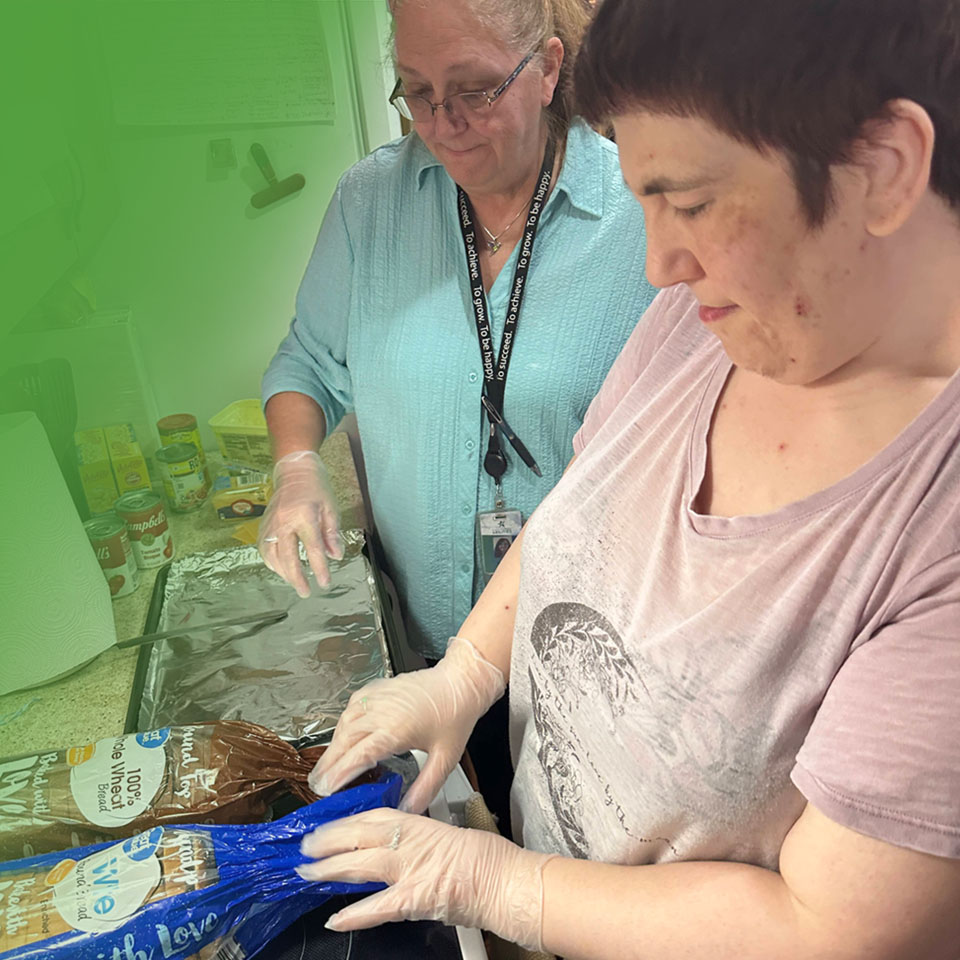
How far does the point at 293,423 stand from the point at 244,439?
512mm

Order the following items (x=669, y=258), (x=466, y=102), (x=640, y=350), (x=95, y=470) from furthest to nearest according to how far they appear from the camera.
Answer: (x=95, y=470) < (x=466, y=102) < (x=640, y=350) < (x=669, y=258)

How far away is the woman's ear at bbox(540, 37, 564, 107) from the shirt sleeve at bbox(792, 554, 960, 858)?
974 mm

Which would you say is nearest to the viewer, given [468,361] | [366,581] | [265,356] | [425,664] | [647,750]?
[647,750]

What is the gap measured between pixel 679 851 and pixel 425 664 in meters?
0.92

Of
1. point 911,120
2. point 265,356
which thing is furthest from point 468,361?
point 265,356

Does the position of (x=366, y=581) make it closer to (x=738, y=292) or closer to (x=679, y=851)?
(x=679, y=851)

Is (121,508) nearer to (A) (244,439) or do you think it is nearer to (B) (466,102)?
(A) (244,439)

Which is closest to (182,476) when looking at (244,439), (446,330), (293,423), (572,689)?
(244,439)

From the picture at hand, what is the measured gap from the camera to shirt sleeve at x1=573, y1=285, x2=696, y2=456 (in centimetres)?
85

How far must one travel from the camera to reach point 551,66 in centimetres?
118

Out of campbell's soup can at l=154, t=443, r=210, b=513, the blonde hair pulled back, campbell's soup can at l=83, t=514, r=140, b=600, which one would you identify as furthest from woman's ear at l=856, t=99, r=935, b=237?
campbell's soup can at l=154, t=443, r=210, b=513

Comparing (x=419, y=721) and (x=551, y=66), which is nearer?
(x=419, y=721)

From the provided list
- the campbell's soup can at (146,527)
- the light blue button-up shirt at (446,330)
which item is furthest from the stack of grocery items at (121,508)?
the light blue button-up shirt at (446,330)

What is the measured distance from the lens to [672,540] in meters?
0.69
